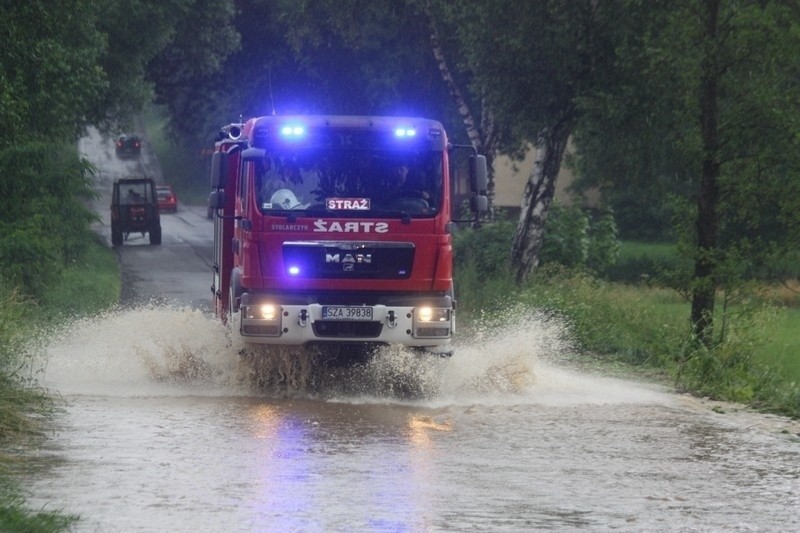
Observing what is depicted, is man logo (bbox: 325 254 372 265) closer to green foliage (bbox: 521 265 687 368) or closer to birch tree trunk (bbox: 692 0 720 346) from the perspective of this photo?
green foliage (bbox: 521 265 687 368)

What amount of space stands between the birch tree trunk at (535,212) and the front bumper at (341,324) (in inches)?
530

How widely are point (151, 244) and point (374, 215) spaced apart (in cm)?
3406

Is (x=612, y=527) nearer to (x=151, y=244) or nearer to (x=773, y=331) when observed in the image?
(x=773, y=331)

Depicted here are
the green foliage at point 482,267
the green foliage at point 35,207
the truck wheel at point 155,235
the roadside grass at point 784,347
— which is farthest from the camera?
the truck wheel at point 155,235

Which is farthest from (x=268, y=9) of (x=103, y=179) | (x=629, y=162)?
(x=103, y=179)

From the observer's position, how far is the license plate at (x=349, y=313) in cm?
1417

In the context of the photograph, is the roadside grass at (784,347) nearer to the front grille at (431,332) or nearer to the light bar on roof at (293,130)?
the front grille at (431,332)

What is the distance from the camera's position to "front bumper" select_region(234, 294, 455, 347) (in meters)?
14.1

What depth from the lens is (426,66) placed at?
43.7m

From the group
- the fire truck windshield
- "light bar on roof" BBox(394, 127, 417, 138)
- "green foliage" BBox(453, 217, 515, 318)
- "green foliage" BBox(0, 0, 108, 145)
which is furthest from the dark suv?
"light bar on roof" BBox(394, 127, 417, 138)

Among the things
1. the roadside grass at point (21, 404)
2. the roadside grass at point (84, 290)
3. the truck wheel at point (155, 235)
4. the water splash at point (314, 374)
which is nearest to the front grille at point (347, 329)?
the water splash at point (314, 374)

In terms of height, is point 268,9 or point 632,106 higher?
point 268,9

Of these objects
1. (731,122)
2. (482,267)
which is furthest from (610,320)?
(482,267)

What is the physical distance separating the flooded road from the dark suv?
27.4 metres
